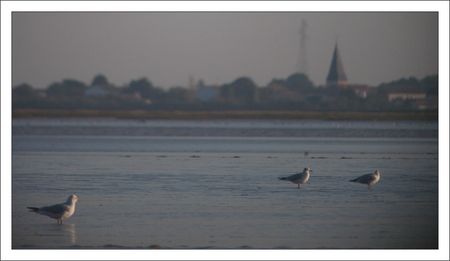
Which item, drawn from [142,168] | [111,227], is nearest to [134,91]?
[142,168]

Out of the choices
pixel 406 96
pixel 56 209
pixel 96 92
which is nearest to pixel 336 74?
pixel 96 92

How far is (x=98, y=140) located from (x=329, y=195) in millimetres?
16560

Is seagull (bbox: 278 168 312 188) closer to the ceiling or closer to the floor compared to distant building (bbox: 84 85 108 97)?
closer to the floor

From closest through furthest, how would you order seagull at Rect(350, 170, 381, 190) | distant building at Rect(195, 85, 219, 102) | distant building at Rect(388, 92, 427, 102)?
seagull at Rect(350, 170, 381, 190) < distant building at Rect(388, 92, 427, 102) < distant building at Rect(195, 85, 219, 102)

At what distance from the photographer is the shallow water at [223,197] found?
38.7 feet

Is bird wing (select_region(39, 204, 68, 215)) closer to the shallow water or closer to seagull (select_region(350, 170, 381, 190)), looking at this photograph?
the shallow water

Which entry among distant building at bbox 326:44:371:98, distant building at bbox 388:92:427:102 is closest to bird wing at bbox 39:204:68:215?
distant building at bbox 388:92:427:102

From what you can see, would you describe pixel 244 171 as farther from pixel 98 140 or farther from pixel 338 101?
pixel 338 101

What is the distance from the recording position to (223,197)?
1498 centimetres

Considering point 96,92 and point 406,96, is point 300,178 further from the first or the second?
point 96,92

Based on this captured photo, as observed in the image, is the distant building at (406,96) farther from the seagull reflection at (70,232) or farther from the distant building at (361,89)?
the seagull reflection at (70,232)

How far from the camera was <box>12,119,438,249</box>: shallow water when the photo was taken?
1178 cm

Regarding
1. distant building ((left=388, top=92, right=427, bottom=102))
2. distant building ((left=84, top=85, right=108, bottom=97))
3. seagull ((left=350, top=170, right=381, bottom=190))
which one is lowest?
seagull ((left=350, top=170, right=381, bottom=190))

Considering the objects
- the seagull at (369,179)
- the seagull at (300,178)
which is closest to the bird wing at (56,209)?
the seagull at (300,178)
